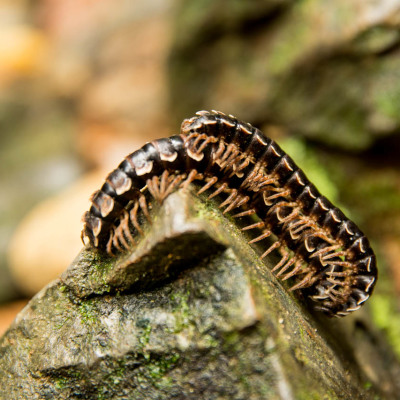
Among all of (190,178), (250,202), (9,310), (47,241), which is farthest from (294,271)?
(9,310)

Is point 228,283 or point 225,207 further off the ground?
point 225,207

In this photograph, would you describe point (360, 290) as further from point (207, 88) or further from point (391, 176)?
point (207, 88)

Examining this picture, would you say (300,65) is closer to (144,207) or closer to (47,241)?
(144,207)

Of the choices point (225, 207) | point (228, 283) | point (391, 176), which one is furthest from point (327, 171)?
point (228, 283)

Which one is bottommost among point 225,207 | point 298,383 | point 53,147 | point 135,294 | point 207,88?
point 298,383

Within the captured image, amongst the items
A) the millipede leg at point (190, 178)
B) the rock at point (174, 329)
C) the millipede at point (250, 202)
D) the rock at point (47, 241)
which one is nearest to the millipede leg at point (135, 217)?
the millipede at point (250, 202)

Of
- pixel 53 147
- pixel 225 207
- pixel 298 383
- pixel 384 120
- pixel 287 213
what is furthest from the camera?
pixel 53 147

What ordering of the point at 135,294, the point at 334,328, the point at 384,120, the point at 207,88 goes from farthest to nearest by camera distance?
the point at 207,88 → the point at 384,120 → the point at 334,328 → the point at 135,294

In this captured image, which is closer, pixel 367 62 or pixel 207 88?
pixel 367 62
